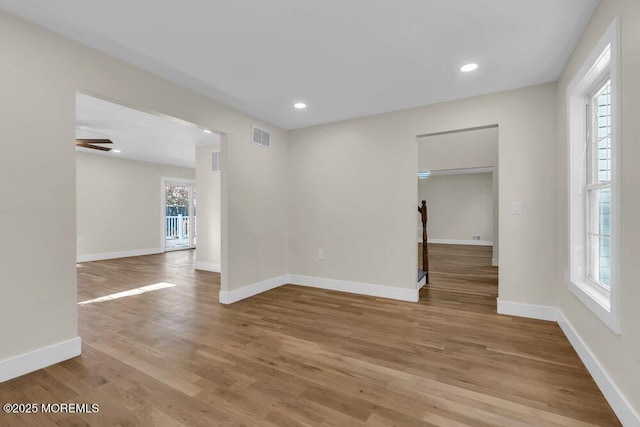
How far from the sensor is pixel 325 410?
5.40ft

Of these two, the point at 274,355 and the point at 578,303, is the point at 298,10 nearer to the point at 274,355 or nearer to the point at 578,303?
the point at 274,355

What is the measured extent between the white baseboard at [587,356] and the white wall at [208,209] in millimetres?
4919

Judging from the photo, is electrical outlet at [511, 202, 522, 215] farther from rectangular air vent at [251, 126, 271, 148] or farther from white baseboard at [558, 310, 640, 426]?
rectangular air vent at [251, 126, 271, 148]

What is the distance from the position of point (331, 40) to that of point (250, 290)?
3.12 m

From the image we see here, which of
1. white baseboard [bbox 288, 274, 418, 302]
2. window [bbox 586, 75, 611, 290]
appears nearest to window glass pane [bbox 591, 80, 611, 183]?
window [bbox 586, 75, 611, 290]

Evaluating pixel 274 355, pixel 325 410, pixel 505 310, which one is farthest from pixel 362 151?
pixel 325 410

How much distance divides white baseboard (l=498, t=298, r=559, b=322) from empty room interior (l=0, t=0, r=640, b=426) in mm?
31

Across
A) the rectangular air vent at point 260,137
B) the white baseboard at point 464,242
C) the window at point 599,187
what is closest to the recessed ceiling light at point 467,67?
the window at point 599,187

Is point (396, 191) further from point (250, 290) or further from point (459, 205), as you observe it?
point (459, 205)

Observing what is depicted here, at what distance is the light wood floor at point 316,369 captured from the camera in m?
1.61

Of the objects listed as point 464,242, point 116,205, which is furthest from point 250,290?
point 464,242

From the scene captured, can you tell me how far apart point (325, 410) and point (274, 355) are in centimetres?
75

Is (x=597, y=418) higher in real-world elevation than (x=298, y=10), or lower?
lower

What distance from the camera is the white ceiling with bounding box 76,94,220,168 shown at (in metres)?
3.77
